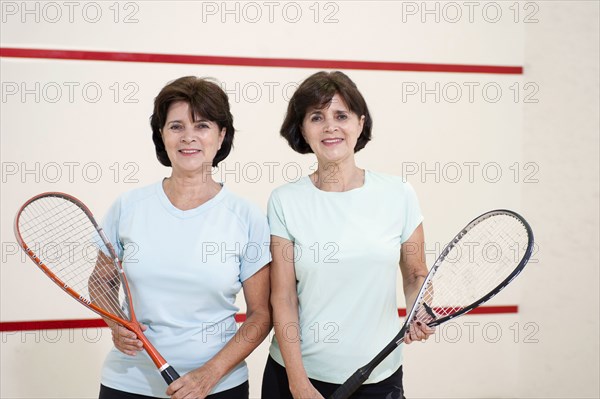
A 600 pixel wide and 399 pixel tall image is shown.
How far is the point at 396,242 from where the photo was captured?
1.44 m

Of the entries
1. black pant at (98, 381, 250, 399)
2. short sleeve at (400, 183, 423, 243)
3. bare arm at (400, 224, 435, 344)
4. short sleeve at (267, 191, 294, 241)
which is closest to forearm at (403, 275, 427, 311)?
bare arm at (400, 224, 435, 344)

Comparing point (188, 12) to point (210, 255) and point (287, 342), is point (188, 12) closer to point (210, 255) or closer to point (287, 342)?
point (210, 255)

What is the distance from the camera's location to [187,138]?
1398 mm

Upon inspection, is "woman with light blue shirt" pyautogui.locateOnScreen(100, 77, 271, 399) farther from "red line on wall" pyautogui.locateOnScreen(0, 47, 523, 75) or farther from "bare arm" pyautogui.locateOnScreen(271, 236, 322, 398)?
"red line on wall" pyautogui.locateOnScreen(0, 47, 523, 75)

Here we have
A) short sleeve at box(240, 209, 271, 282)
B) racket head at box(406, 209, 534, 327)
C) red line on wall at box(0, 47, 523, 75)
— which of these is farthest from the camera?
racket head at box(406, 209, 534, 327)

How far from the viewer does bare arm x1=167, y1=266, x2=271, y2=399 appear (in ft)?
4.34

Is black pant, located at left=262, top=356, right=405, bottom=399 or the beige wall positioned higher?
the beige wall

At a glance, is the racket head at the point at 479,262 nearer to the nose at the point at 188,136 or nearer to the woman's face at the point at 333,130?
the woman's face at the point at 333,130

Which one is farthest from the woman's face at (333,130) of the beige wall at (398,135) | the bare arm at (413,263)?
the beige wall at (398,135)

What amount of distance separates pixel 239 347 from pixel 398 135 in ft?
4.65

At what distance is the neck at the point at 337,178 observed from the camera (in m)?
1.47

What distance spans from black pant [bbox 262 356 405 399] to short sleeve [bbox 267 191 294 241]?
12.3 inches

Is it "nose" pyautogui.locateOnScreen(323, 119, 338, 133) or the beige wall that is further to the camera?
the beige wall

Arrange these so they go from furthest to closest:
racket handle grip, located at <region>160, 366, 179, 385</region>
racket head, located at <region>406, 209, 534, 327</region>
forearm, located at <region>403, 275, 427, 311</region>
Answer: racket head, located at <region>406, 209, 534, 327</region>
forearm, located at <region>403, 275, 427, 311</region>
racket handle grip, located at <region>160, 366, 179, 385</region>
